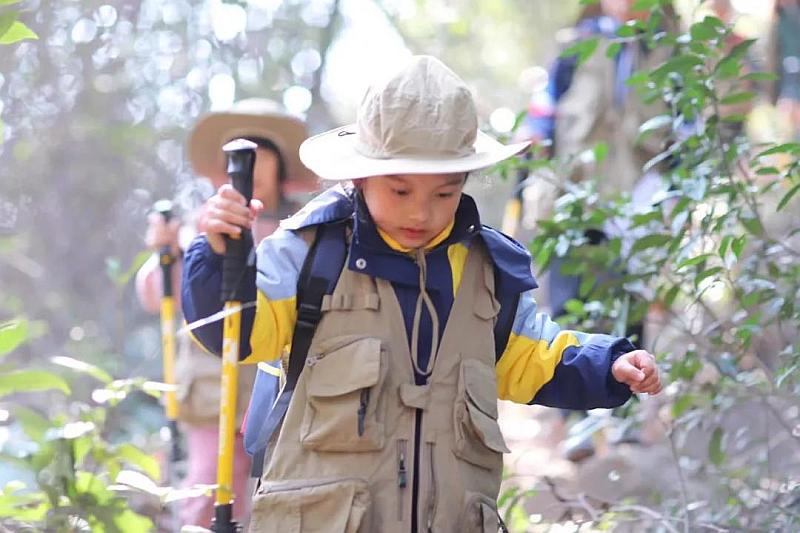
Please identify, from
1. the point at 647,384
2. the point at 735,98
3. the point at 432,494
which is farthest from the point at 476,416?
the point at 735,98

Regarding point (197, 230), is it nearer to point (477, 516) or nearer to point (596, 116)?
point (477, 516)

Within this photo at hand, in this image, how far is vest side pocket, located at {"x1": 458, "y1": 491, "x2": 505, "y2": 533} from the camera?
3248 millimetres

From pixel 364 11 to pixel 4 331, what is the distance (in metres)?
7.08

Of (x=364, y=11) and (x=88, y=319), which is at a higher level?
(x=364, y=11)

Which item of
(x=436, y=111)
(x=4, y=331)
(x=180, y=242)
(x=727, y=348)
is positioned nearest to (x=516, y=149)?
(x=436, y=111)

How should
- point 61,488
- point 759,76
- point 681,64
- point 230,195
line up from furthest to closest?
point 759,76, point 681,64, point 61,488, point 230,195

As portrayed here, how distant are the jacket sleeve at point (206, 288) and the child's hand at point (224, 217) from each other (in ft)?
0.11

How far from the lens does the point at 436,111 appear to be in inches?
129

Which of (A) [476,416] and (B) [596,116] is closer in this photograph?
(A) [476,416]

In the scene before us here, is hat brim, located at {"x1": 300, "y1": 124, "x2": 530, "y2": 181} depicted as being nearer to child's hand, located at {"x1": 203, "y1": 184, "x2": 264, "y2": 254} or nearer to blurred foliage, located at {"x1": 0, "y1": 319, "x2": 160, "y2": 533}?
child's hand, located at {"x1": 203, "y1": 184, "x2": 264, "y2": 254}

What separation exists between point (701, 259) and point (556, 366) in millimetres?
731

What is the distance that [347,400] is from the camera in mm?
3215

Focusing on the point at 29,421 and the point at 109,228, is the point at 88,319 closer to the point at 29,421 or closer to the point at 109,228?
the point at 109,228

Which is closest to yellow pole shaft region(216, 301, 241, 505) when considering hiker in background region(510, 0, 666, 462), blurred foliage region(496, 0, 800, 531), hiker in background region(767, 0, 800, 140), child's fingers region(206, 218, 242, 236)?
child's fingers region(206, 218, 242, 236)
